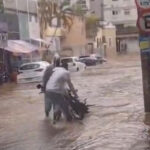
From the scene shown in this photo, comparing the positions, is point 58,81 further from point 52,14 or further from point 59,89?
point 52,14

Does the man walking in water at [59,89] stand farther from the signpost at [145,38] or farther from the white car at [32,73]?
the white car at [32,73]

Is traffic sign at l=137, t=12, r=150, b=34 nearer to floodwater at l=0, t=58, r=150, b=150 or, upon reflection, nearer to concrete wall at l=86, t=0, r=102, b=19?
floodwater at l=0, t=58, r=150, b=150

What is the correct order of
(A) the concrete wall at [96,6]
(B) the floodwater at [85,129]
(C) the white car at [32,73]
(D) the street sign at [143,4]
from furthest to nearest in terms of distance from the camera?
1. (A) the concrete wall at [96,6]
2. (C) the white car at [32,73]
3. (D) the street sign at [143,4]
4. (B) the floodwater at [85,129]

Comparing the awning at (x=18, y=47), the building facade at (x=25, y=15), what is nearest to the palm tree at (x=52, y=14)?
the building facade at (x=25, y=15)

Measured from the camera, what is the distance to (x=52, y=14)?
177 ft

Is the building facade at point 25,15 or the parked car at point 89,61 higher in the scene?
the building facade at point 25,15

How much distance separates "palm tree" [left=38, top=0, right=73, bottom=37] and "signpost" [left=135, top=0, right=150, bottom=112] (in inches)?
1454

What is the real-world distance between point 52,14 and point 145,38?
43521mm

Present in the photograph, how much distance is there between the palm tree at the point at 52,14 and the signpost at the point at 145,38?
36.9 m

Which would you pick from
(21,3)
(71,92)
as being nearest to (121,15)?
(21,3)

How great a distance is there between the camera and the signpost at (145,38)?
10.4 meters

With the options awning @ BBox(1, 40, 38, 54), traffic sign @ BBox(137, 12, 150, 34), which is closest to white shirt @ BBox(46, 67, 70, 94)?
traffic sign @ BBox(137, 12, 150, 34)

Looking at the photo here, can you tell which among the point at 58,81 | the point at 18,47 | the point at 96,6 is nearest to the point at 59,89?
the point at 58,81

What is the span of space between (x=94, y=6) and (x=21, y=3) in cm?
4861
